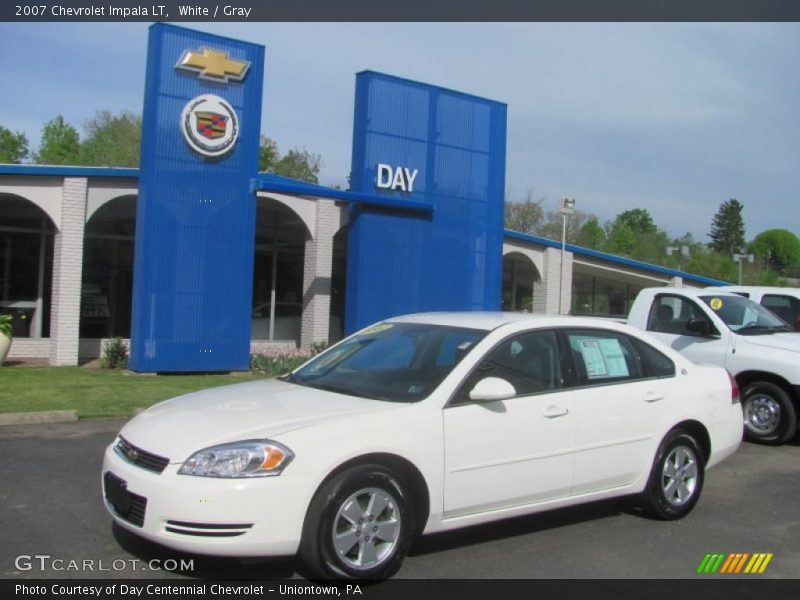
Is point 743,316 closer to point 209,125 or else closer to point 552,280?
point 209,125

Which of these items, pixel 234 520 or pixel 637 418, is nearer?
pixel 234 520

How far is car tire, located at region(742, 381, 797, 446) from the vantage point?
9.66 metres

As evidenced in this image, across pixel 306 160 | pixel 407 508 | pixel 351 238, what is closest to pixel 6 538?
pixel 407 508

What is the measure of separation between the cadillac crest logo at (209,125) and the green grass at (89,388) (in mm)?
4382

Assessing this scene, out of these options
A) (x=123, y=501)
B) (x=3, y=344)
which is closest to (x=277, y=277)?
(x=3, y=344)

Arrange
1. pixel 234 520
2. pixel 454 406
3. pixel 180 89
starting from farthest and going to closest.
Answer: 1. pixel 180 89
2. pixel 454 406
3. pixel 234 520

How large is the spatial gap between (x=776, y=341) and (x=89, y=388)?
9.75m

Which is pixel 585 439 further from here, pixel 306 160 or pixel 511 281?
pixel 306 160

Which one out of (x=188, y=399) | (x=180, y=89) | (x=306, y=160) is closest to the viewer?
(x=188, y=399)

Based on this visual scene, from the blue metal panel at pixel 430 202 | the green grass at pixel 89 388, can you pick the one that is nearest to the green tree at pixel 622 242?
the blue metal panel at pixel 430 202

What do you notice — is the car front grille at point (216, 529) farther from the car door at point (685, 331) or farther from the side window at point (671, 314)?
the side window at point (671, 314)

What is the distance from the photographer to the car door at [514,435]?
16.4 feet

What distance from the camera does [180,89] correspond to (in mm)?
15062

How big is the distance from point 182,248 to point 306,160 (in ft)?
130
